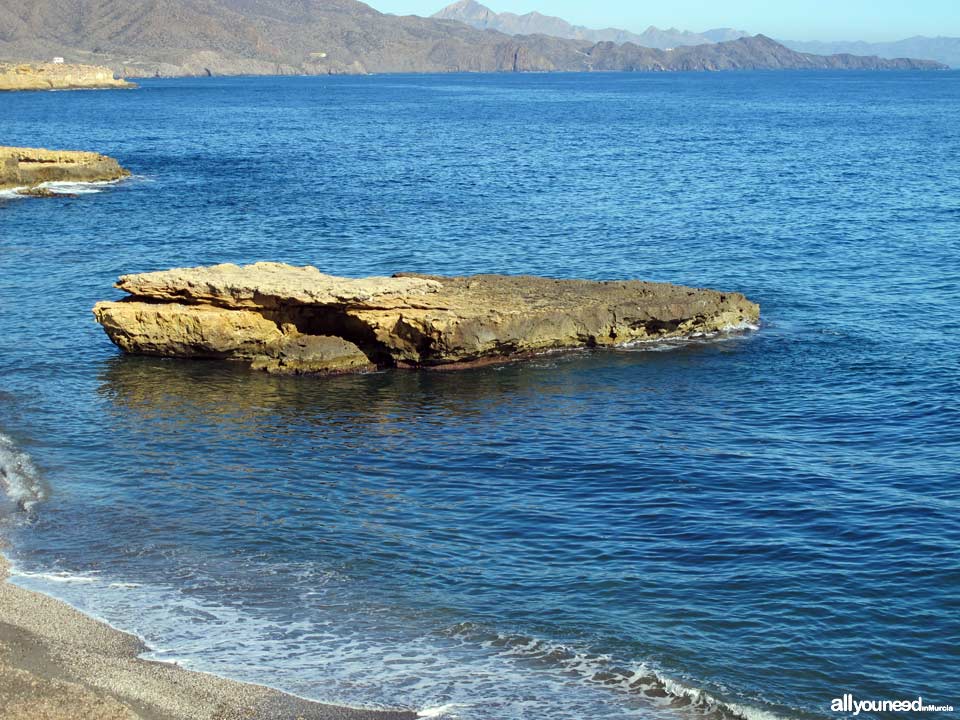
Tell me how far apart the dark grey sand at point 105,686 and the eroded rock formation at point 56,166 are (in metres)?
55.0

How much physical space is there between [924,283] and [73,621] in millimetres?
30214

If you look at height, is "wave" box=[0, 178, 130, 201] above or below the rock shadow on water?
above

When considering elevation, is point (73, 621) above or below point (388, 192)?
below

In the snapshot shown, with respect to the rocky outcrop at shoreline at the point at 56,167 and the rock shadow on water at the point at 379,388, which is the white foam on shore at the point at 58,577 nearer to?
the rock shadow on water at the point at 379,388

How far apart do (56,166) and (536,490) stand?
56059 millimetres

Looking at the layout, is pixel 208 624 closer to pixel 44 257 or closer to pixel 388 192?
pixel 44 257

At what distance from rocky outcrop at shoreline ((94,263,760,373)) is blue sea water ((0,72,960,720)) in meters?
0.73

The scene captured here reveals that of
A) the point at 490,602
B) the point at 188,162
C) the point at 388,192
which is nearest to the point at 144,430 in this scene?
the point at 490,602

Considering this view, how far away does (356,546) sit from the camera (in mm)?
17094

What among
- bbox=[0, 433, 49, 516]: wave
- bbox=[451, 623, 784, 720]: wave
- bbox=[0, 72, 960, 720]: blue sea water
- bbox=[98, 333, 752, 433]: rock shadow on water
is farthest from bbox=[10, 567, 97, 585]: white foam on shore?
bbox=[98, 333, 752, 433]: rock shadow on water

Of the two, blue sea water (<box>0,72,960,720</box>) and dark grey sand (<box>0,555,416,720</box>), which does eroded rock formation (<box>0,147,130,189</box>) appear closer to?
blue sea water (<box>0,72,960,720</box>)

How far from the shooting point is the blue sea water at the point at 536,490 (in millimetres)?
13797

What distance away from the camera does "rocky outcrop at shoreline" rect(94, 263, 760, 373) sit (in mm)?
26203

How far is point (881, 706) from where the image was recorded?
12.8 metres
